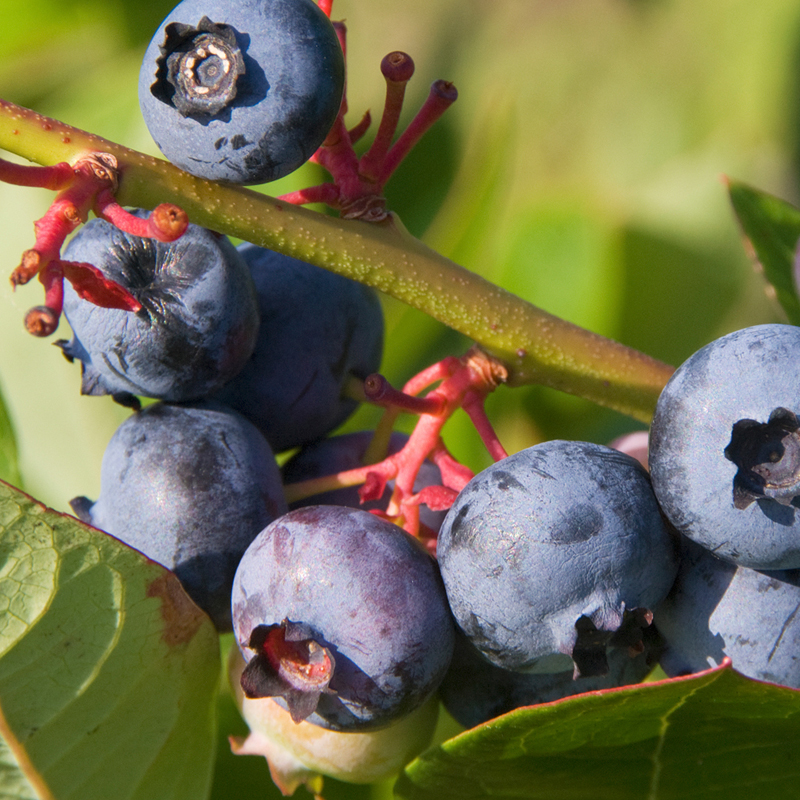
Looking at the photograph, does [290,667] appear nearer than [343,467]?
Yes

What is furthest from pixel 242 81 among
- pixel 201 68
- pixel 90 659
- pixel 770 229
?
pixel 770 229

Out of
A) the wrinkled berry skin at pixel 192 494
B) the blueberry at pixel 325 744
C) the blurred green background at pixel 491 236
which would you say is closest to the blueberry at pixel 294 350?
the wrinkled berry skin at pixel 192 494

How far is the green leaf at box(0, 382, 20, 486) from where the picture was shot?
140 centimetres

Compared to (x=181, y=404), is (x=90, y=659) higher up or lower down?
lower down

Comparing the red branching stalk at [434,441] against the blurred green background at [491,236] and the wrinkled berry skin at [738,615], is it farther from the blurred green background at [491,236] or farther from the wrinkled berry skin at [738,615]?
the blurred green background at [491,236]

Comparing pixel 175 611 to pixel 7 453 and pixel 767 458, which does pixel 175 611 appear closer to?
pixel 7 453

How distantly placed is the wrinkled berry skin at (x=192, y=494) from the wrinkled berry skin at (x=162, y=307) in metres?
0.07

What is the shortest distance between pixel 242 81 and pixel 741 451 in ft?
1.97

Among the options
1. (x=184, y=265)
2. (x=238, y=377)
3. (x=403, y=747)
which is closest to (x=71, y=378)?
(x=238, y=377)

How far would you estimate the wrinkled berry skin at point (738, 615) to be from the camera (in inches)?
39.3

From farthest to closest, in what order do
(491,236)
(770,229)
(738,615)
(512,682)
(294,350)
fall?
(491,236) → (770,229) → (294,350) → (512,682) → (738,615)

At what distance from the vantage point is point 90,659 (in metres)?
1.03

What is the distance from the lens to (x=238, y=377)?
1.23 metres

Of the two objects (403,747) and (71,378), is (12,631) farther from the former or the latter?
(71,378)
